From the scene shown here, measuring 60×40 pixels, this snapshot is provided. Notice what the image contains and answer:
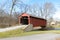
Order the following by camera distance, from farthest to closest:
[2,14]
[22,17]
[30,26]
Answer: [2,14], [22,17], [30,26]

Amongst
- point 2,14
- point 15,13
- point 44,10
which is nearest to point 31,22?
point 2,14

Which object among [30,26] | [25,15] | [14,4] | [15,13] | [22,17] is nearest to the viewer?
[30,26]

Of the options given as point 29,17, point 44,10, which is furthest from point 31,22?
point 44,10

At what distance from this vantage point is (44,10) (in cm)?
8625

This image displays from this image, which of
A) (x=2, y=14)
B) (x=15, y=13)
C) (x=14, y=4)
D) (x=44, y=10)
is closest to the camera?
(x=14, y=4)

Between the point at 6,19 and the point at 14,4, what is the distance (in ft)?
20.4

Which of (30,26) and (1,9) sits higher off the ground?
(1,9)

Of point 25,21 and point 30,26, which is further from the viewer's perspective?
point 25,21

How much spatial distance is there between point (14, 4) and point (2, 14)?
725cm

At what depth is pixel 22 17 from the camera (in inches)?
1650

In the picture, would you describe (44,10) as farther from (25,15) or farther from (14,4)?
(25,15)

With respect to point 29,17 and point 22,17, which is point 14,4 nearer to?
point 22,17

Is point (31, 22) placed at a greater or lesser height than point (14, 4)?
lesser

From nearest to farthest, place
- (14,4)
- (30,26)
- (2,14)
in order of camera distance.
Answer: (30,26) → (14,4) → (2,14)
